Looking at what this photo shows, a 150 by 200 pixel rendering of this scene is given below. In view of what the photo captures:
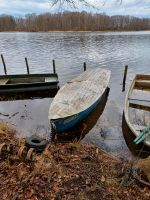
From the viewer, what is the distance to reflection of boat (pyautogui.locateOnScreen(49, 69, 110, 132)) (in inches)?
399

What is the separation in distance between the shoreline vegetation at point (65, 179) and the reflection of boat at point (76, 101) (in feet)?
12.0

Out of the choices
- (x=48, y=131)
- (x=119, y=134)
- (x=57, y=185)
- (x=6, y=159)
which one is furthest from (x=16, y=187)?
(x=119, y=134)

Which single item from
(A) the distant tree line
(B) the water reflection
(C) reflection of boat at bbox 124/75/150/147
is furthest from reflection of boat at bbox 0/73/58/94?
(A) the distant tree line

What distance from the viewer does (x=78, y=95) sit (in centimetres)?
1228

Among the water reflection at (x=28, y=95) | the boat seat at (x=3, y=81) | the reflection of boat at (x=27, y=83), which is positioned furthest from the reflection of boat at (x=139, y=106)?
the boat seat at (x=3, y=81)

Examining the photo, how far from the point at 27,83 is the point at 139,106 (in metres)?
7.98

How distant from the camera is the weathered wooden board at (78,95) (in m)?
10.5

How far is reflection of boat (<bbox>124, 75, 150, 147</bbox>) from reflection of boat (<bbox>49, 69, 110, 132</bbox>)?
5.78ft

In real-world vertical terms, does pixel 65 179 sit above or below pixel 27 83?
above

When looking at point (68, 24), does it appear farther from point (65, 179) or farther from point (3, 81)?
point (65, 179)

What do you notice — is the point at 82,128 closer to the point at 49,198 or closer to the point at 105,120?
the point at 105,120

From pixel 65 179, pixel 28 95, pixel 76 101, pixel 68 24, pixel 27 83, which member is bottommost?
pixel 28 95

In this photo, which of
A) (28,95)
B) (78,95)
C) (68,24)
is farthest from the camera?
(68,24)

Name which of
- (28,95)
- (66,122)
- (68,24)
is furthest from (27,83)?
(68,24)
